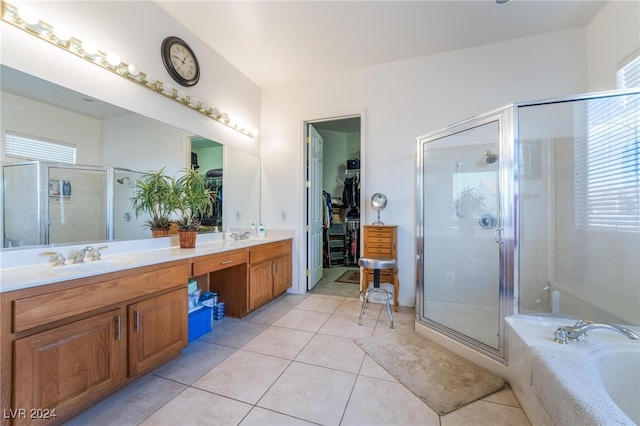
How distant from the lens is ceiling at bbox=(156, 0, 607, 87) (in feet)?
7.32

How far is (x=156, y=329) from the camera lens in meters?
1.68

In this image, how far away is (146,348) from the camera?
5.29ft

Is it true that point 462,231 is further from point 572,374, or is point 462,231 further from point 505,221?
point 572,374

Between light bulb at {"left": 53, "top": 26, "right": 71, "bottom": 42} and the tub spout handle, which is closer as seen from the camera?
the tub spout handle

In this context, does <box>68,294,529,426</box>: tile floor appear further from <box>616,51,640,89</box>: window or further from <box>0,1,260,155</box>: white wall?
<box>616,51,640,89</box>: window

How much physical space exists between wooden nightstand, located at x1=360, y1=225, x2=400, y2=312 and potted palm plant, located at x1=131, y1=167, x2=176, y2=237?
204cm

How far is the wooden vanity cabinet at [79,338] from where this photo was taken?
3.55ft

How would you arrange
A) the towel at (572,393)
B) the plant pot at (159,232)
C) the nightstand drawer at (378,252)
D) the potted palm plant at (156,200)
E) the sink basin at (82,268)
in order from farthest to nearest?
1. the nightstand drawer at (378,252)
2. the plant pot at (159,232)
3. the potted palm plant at (156,200)
4. the sink basin at (82,268)
5. the towel at (572,393)

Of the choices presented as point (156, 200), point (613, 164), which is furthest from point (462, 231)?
point (156, 200)

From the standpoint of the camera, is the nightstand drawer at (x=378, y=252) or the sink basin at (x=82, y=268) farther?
the nightstand drawer at (x=378, y=252)

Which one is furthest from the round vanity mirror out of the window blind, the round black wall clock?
the round black wall clock

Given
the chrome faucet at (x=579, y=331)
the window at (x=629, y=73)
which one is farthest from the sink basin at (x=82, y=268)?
the window at (x=629, y=73)

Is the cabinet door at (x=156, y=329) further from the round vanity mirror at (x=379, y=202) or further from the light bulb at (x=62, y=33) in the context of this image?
the round vanity mirror at (x=379, y=202)

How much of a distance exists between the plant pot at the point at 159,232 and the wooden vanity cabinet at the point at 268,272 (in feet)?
2.59
